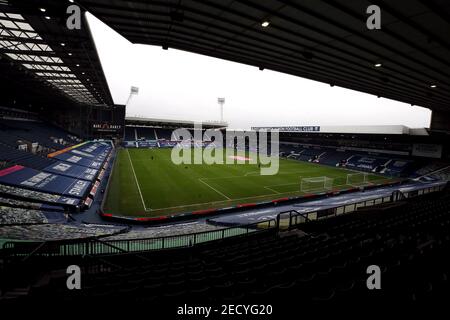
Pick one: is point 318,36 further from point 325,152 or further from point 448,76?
point 325,152

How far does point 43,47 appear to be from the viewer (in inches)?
595

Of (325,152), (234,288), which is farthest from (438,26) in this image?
(325,152)

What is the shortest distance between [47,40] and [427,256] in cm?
1952

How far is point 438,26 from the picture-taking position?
7.56 m

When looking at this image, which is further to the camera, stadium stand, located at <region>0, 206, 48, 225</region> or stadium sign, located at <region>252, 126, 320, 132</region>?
stadium sign, located at <region>252, 126, 320, 132</region>

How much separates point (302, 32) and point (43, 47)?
1625cm

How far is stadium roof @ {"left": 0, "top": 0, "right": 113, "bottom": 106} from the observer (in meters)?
9.10

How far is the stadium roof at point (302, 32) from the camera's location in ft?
23.0

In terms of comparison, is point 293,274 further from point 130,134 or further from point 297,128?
point 130,134

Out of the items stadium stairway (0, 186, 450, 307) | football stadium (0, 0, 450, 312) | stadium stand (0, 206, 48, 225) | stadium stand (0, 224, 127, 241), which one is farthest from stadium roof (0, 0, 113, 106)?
stadium stand (0, 206, 48, 225)

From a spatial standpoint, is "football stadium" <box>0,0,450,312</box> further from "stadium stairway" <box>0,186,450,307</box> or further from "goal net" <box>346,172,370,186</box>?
"goal net" <box>346,172,370,186</box>

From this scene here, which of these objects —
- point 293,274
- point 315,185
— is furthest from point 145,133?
point 293,274

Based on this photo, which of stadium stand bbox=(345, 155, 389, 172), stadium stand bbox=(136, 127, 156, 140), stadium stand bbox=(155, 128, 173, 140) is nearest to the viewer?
stadium stand bbox=(345, 155, 389, 172)

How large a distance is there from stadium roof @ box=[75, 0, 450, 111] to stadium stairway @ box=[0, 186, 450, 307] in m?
6.58
